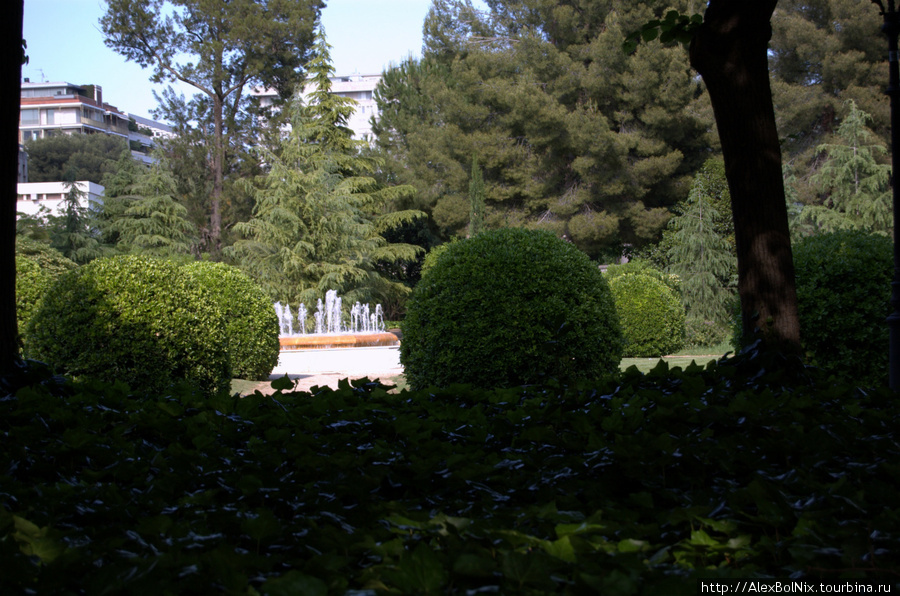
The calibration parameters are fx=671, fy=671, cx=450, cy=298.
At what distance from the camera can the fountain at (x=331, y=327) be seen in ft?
54.0

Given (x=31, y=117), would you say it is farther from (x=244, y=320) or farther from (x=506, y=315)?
(x=506, y=315)

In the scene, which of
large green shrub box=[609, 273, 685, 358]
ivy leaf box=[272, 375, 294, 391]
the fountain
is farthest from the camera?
the fountain

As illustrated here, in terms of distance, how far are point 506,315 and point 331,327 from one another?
19069mm

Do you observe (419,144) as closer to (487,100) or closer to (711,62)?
(487,100)

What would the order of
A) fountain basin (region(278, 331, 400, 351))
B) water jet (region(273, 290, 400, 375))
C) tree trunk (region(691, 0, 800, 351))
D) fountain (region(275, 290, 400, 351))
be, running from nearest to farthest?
tree trunk (region(691, 0, 800, 351)), water jet (region(273, 290, 400, 375)), fountain basin (region(278, 331, 400, 351)), fountain (region(275, 290, 400, 351))

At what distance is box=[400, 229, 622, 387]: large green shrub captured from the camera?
5680 millimetres

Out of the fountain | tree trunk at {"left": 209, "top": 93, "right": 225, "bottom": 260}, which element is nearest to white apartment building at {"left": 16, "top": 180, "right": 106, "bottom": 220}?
tree trunk at {"left": 209, "top": 93, "right": 225, "bottom": 260}

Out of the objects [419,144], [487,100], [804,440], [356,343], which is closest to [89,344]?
[804,440]

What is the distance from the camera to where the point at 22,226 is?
25.4 meters

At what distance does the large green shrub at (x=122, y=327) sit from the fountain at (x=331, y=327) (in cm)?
925

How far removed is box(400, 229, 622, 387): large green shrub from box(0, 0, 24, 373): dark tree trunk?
3.20 m

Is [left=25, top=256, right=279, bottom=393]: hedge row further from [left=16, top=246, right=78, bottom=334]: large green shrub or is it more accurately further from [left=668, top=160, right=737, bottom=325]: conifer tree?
[left=668, top=160, right=737, bottom=325]: conifer tree

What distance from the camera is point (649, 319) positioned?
1503 centimetres

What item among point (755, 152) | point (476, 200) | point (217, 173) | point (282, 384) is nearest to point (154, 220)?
point (217, 173)
